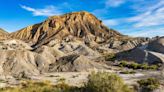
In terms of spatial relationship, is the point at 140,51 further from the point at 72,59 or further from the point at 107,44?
the point at 107,44

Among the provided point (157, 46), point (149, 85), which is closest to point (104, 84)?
point (149, 85)

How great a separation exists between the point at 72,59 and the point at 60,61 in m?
3.40

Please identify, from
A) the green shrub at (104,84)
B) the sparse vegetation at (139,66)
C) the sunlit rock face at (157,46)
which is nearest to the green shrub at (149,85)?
the green shrub at (104,84)

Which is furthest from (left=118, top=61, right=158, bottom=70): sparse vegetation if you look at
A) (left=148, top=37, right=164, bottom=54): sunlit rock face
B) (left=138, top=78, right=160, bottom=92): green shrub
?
(left=138, top=78, right=160, bottom=92): green shrub

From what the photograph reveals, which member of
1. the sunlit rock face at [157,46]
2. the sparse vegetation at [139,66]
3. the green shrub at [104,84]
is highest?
the sunlit rock face at [157,46]

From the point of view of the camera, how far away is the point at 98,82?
26016 mm

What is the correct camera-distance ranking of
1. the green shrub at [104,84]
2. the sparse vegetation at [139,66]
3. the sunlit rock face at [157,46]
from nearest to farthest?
1. the green shrub at [104,84]
2. the sparse vegetation at [139,66]
3. the sunlit rock face at [157,46]

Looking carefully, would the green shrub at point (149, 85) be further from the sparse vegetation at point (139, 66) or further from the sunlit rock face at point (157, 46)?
the sunlit rock face at point (157, 46)

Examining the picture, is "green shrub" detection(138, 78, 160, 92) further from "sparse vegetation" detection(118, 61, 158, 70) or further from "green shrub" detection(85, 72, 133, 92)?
"sparse vegetation" detection(118, 61, 158, 70)

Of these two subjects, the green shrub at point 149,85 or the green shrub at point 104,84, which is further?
the green shrub at point 149,85

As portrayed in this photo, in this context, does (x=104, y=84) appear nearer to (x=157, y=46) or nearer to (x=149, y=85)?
(x=149, y=85)

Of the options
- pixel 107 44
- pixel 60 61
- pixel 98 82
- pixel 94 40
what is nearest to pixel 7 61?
pixel 60 61

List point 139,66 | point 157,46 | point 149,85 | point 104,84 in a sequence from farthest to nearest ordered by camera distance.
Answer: point 157,46 → point 139,66 → point 149,85 → point 104,84

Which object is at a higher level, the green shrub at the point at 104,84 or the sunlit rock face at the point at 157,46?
the sunlit rock face at the point at 157,46
